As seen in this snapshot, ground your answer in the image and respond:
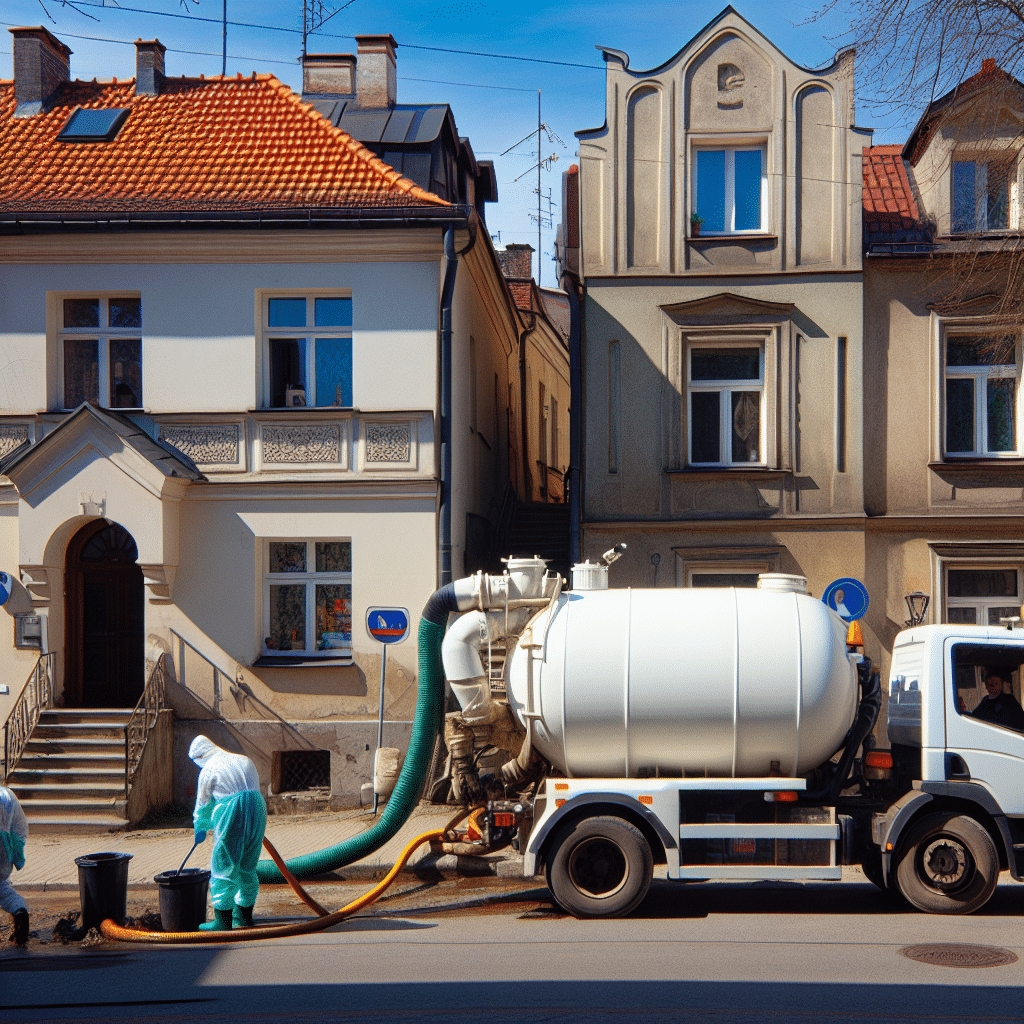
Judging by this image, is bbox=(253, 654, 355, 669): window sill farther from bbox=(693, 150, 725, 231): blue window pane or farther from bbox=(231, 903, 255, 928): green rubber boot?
bbox=(693, 150, 725, 231): blue window pane

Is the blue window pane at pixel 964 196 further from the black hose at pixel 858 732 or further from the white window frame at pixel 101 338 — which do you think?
the white window frame at pixel 101 338

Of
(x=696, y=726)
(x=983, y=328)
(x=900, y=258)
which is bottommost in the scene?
(x=696, y=726)

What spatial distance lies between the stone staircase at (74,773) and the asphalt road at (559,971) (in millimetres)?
3786

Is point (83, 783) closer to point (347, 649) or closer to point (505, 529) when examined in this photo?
point (347, 649)

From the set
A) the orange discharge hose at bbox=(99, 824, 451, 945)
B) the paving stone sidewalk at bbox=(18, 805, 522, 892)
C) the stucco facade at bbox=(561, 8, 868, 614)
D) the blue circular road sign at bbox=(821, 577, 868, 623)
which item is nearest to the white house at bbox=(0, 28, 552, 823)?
the paving stone sidewalk at bbox=(18, 805, 522, 892)

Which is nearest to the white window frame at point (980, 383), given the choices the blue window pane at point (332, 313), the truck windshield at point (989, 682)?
the truck windshield at point (989, 682)

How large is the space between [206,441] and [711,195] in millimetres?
7649

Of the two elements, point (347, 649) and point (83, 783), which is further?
point (347, 649)

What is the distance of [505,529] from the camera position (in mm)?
19188

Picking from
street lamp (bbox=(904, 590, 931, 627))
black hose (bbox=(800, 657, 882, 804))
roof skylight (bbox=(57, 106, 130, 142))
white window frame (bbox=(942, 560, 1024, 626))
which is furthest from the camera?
roof skylight (bbox=(57, 106, 130, 142))

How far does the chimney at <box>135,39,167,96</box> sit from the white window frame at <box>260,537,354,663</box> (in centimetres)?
762

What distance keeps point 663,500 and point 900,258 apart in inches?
182

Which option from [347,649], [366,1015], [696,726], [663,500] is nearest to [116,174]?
[347,649]

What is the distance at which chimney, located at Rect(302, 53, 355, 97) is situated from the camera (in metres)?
19.0
